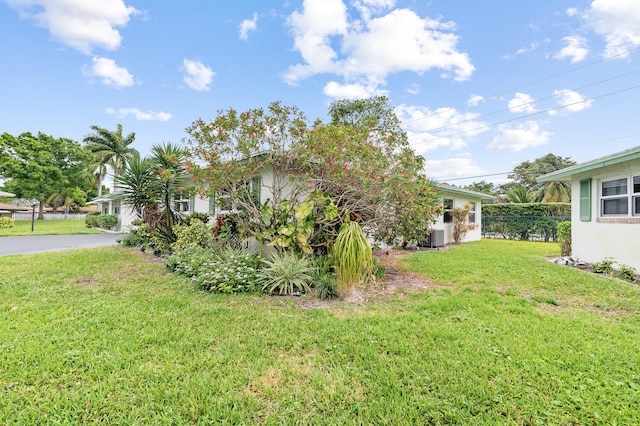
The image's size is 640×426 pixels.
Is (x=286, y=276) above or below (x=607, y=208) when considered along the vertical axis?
below

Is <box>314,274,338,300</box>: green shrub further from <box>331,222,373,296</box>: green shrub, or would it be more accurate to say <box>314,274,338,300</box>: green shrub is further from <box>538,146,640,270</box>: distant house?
<box>538,146,640,270</box>: distant house

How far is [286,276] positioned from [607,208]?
30.6ft

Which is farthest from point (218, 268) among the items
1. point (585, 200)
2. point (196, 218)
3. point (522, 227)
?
point (522, 227)

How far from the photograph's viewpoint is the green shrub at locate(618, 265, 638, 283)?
21.8 ft

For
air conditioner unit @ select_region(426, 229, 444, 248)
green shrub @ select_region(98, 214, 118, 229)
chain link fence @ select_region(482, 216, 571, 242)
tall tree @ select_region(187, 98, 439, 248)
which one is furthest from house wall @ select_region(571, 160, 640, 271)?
green shrub @ select_region(98, 214, 118, 229)

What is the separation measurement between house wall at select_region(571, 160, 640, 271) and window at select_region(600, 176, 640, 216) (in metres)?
0.12

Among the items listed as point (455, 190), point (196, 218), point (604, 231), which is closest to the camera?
point (604, 231)

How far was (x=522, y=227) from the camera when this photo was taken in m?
17.5

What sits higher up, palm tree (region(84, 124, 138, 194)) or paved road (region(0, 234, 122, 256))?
palm tree (region(84, 124, 138, 194))

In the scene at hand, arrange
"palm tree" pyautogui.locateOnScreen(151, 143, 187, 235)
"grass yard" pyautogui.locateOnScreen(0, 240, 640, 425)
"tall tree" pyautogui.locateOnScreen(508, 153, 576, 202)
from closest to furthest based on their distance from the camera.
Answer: "grass yard" pyautogui.locateOnScreen(0, 240, 640, 425) < "palm tree" pyautogui.locateOnScreen(151, 143, 187, 235) < "tall tree" pyautogui.locateOnScreen(508, 153, 576, 202)

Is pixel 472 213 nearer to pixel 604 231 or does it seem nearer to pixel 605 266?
pixel 604 231

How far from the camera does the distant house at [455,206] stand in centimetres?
1413

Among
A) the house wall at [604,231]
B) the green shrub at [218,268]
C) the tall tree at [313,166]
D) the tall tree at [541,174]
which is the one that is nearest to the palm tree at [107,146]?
the green shrub at [218,268]

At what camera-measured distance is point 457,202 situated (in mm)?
15180
